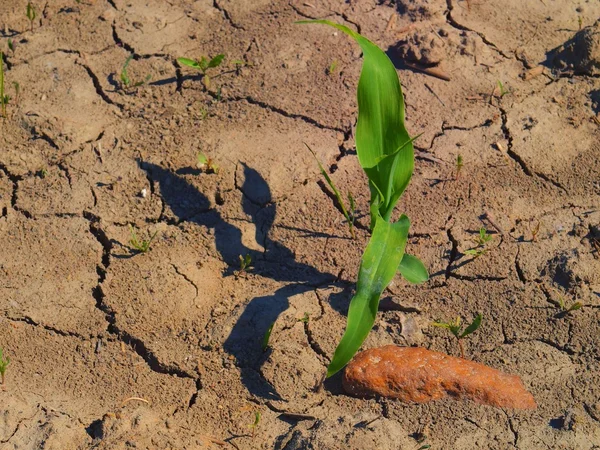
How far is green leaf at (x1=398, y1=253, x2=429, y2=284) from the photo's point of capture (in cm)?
283

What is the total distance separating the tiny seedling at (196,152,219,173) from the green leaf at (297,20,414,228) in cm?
78

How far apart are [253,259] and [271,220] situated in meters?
0.20

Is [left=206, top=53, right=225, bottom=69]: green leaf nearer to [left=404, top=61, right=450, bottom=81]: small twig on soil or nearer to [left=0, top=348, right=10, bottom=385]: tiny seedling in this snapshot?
[left=404, top=61, right=450, bottom=81]: small twig on soil

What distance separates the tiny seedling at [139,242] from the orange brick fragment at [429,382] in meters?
0.94

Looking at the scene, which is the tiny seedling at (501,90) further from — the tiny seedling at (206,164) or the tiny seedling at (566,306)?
the tiny seedling at (206,164)

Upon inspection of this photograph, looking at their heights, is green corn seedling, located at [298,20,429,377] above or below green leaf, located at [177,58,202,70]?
above

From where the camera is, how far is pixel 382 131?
2773 millimetres

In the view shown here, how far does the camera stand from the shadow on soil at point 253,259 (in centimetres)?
282

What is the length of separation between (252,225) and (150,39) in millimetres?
1243

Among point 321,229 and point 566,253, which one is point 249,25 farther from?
point 566,253

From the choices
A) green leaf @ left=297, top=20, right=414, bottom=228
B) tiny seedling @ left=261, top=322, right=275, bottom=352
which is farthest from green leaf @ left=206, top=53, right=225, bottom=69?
tiny seedling @ left=261, top=322, right=275, bottom=352

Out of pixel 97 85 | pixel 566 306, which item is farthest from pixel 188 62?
pixel 566 306

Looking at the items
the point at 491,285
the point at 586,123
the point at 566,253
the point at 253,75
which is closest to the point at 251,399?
the point at 491,285

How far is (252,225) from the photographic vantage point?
10.4ft
